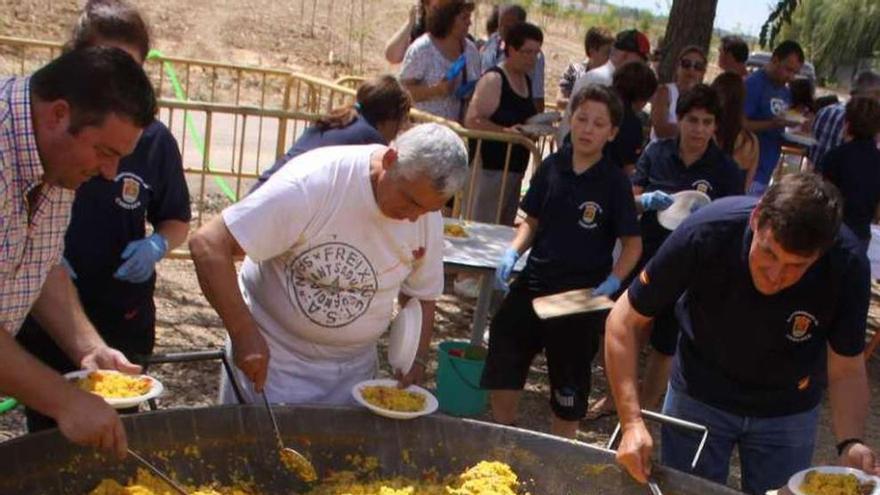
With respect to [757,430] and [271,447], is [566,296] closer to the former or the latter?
[757,430]

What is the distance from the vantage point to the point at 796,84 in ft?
30.1

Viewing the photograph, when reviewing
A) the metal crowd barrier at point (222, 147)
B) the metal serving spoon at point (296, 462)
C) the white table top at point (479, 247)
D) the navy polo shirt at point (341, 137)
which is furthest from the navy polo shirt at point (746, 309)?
the metal crowd barrier at point (222, 147)

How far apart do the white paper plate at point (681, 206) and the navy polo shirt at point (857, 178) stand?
6.07 feet

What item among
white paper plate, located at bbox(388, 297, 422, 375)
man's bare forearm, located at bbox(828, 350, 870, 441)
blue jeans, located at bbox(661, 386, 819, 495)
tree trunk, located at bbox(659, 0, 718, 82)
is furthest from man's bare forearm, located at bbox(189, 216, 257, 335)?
tree trunk, located at bbox(659, 0, 718, 82)

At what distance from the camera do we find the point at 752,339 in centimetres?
282

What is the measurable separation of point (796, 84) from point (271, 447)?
7.69m

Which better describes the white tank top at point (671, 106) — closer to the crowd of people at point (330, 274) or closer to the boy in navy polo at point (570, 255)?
the boy in navy polo at point (570, 255)

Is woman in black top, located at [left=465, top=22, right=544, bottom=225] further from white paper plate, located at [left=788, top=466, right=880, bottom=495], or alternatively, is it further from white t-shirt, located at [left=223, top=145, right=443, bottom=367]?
white paper plate, located at [left=788, top=466, right=880, bottom=495]

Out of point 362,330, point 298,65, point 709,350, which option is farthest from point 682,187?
point 298,65

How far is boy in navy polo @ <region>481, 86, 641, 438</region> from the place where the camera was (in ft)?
13.6

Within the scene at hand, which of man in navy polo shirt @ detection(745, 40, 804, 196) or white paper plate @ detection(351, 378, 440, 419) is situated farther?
man in navy polo shirt @ detection(745, 40, 804, 196)

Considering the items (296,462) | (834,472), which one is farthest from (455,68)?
(834,472)

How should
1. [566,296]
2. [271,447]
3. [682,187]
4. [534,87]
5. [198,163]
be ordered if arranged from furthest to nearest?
1. [198,163]
2. [534,87]
3. [682,187]
4. [566,296]
5. [271,447]

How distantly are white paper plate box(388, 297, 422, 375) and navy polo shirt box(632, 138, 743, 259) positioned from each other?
229cm
